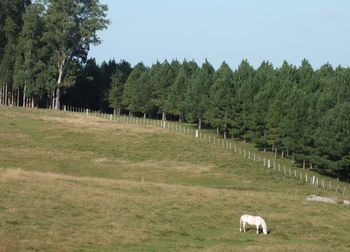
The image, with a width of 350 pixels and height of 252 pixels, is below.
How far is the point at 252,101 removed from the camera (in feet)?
329

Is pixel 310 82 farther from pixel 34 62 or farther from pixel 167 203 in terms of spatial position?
pixel 167 203

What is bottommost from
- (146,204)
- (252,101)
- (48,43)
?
(146,204)

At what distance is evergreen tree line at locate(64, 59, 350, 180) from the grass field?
1191 centimetres

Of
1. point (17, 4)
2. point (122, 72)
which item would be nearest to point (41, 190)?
point (17, 4)

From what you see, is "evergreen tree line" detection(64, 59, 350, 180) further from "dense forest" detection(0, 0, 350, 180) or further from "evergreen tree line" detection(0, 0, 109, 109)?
"evergreen tree line" detection(0, 0, 109, 109)

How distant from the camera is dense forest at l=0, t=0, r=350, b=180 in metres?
82.6

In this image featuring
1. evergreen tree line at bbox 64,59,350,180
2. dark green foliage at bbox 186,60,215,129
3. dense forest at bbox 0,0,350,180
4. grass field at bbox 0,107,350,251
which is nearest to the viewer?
grass field at bbox 0,107,350,251

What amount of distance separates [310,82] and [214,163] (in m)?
43.9

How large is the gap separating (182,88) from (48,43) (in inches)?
1176

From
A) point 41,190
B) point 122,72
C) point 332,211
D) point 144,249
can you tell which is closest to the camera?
point 144,249

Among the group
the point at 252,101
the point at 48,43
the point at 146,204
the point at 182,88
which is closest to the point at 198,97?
the point at 182,88

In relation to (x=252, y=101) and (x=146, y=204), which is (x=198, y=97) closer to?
(x=252, y=101)

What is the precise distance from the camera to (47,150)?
232 feet

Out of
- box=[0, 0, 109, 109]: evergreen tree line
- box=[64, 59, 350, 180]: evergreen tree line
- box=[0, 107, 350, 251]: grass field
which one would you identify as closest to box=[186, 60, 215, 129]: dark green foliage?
box=[64, 59, 350, 180]: evergreen tree line
